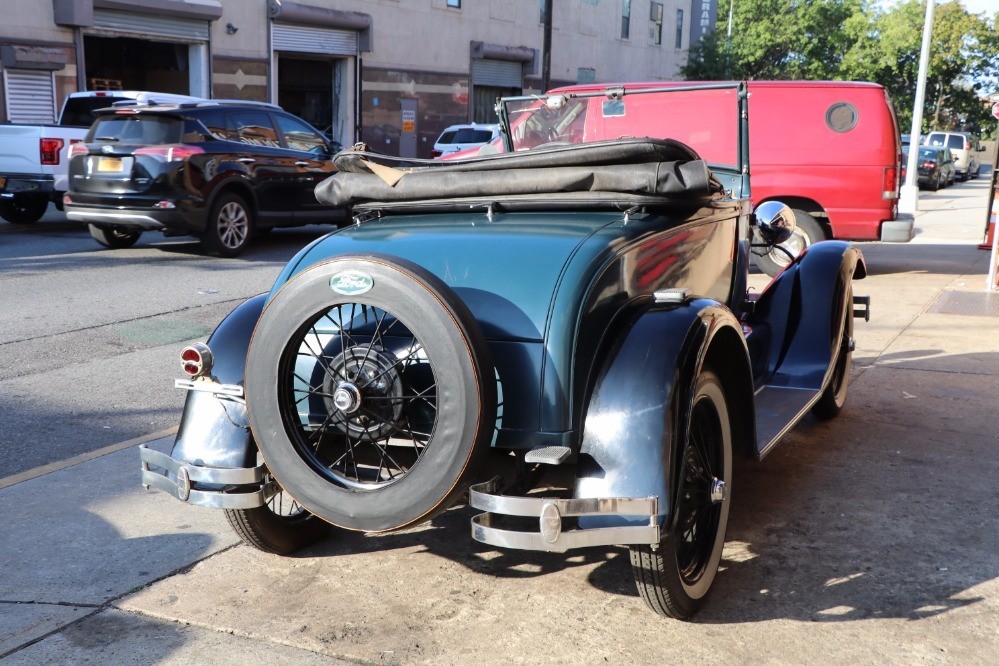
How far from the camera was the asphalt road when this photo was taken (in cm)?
532

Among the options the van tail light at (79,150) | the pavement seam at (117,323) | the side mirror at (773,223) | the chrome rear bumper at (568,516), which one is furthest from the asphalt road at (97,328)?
the side mirror at (773,223)

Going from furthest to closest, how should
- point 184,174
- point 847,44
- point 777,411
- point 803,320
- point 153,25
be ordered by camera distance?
point 847,44, point 153,25, point 184,174, point 803,320, point 777,411

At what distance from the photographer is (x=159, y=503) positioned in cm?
420

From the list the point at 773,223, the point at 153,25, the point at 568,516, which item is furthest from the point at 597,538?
the point at 153,25

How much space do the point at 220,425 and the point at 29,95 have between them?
18.6m

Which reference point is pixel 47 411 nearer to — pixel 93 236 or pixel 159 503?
pixel 159 503

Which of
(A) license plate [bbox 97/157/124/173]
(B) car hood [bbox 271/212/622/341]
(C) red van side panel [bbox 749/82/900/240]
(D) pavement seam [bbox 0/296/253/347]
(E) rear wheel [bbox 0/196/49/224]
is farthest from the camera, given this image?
(E) rear wheel [bbox 0/196/49/224]

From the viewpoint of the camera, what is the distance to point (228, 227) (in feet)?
39.1

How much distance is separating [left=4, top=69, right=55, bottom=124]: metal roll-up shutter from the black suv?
858 cm

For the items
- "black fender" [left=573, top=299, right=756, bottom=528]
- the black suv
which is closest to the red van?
the black suv

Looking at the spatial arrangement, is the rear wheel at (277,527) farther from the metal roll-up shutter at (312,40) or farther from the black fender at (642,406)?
the metal roll-up shutter at (312,40)

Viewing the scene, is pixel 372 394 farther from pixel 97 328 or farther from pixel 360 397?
pixel 97 328

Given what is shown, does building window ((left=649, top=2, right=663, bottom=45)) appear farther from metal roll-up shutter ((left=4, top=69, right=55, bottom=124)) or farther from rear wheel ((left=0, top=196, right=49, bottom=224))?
rear wheel ((left=0, top=196, right=49, bottom=224))

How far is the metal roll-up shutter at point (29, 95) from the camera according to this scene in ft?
62.4
